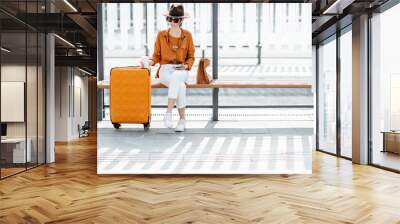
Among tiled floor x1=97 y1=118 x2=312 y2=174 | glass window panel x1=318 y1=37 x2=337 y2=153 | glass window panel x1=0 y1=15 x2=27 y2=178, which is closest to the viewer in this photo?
tiled floor x1=97 y1=118 x2=312 y2=174

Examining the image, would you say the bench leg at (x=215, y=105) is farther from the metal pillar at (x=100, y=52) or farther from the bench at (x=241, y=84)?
the metal pillar at (x=100, y=52)

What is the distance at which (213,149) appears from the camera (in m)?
6.14

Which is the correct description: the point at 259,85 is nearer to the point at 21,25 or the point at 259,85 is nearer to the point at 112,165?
the point at 112,165

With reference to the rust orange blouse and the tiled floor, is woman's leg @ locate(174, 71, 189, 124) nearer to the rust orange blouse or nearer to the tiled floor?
the rust orange blouse

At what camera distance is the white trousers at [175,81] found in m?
5.99

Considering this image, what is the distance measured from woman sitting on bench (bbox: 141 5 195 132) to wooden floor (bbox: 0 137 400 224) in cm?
112

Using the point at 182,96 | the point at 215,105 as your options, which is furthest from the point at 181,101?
the point at 215,105

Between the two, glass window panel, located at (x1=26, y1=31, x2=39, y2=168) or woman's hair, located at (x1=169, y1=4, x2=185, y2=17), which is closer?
woman's hair, located at (x1=169, y1=4, x2=185, y2=17)

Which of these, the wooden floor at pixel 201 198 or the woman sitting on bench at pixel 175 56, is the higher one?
the woman sitting on bench at pixel 175 56

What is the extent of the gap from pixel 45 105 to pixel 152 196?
4162 mm

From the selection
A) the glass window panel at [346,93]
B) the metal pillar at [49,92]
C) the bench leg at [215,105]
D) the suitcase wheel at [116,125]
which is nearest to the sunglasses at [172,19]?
the bench leg at [215,105]

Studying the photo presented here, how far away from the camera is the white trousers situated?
5.99 m

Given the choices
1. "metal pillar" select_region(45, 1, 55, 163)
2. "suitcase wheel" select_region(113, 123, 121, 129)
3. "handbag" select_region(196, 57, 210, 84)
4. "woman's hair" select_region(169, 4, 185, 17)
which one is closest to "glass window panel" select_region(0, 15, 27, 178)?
"metal pillar" select_region(45, 1, 55, 163)

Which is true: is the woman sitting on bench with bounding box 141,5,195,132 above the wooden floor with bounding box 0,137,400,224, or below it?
above
